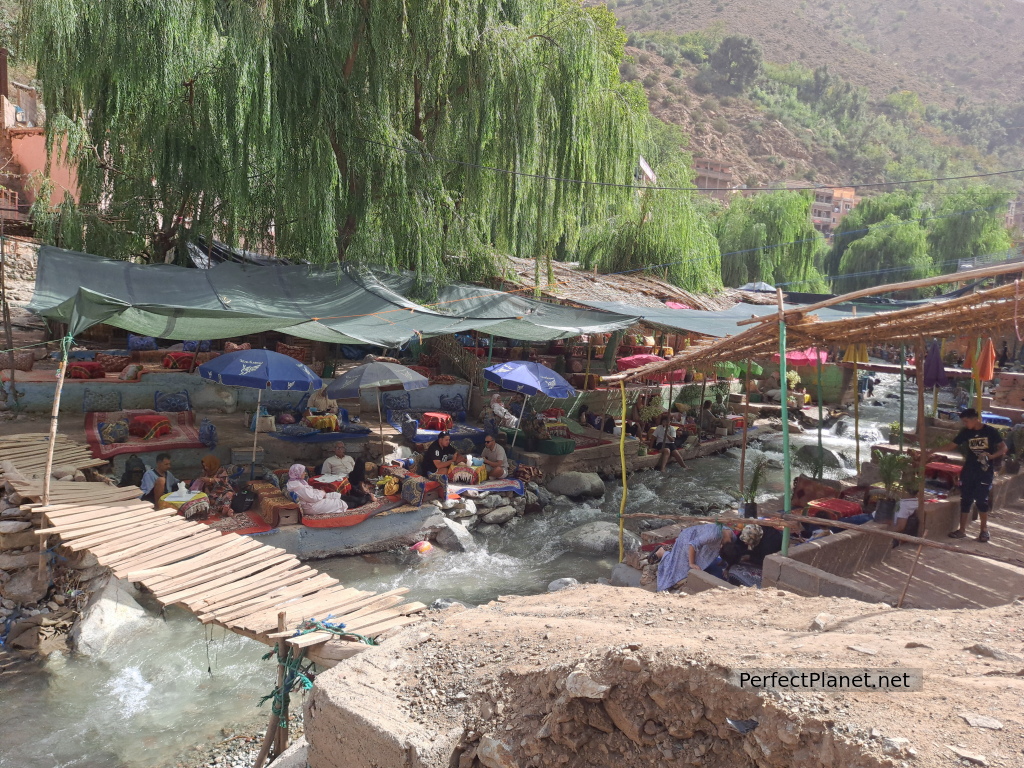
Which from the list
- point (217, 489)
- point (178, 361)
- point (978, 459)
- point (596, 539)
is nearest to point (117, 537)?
point (217, 489)

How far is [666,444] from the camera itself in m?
13.8

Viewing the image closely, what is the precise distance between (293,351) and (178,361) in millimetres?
2241

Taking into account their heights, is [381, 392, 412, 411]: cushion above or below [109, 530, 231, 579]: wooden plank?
above

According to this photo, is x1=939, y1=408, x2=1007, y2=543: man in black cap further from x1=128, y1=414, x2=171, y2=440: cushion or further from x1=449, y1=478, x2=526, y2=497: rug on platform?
x1=128, y1=414, x2=171, y2=440: cushion

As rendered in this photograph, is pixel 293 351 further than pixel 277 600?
Yes

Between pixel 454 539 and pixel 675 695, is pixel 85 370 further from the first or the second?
pixel 675 695

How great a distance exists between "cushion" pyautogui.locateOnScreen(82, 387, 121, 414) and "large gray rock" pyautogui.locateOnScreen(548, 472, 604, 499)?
7.35 meters

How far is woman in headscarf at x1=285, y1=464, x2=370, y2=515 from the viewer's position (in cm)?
836

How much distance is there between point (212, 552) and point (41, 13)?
7.89 meters

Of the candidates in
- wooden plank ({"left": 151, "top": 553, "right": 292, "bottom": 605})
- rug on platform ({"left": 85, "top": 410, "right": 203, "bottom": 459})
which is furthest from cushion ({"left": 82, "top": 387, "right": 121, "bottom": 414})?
wooden plank ({"left": 151, "top": 553, "right": 292, "bottom": 605})

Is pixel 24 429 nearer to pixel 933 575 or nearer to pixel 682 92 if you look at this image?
pixel 933 575

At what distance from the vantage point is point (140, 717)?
5.56 metres

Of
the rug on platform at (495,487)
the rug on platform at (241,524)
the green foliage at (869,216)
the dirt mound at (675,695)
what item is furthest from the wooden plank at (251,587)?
the green foliage at (869,216)

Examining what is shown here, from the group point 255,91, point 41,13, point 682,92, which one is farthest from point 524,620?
point 682,92
